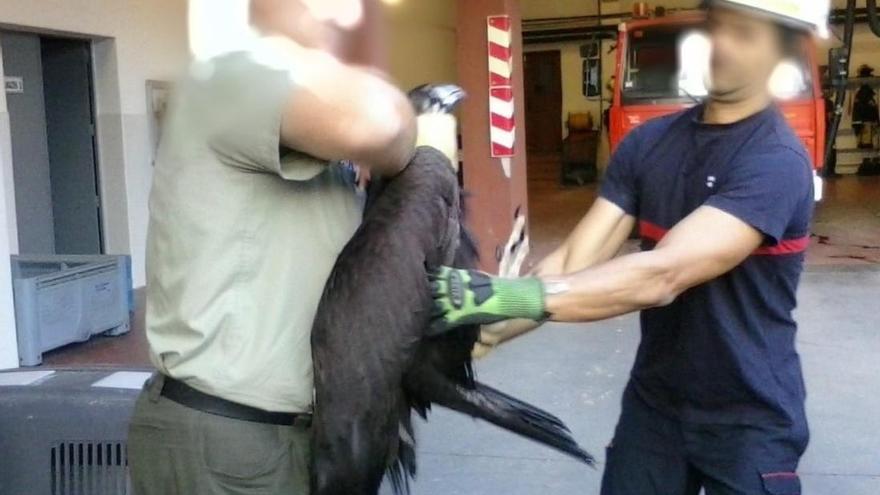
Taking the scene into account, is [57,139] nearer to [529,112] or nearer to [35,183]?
[35,183]

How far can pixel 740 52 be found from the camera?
2422mm

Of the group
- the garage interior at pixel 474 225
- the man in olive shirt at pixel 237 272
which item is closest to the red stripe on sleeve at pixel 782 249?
the garage interior at pixel 474 225

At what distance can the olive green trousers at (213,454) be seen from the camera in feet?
5.79

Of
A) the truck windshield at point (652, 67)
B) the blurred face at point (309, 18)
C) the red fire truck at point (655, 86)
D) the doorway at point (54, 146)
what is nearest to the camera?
the blurred face at point (309, 18)

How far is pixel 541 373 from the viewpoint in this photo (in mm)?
6156

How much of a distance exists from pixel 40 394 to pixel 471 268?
1191mm

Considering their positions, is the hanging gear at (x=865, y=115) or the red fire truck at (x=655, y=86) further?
the hanging gear at (x=865, y=115)

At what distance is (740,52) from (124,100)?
22.4 feet

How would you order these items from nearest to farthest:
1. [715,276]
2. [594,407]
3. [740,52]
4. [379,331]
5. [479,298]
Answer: [379,331] < [479,298] < [715,276] < [740,52] < [594,407]

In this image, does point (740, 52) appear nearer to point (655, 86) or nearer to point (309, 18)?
point (309, 18)

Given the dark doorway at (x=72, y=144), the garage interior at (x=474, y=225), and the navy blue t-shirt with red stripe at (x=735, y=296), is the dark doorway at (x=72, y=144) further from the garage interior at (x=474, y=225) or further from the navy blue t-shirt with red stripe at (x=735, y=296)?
the navy blue t-shirt with red stripe at (x=735, y=296)

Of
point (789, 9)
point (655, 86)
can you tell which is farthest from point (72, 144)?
point (789, 9)

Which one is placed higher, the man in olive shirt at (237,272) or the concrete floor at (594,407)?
the man in olive shirt at (237,272)

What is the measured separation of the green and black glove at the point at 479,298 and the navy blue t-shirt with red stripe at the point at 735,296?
58 centimetres
